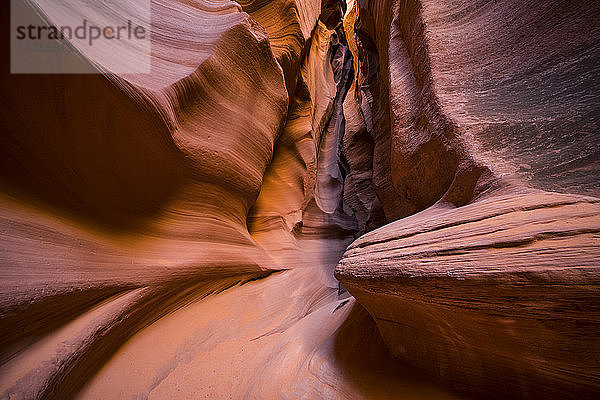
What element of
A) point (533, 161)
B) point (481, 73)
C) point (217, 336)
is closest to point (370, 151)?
point (481, 73)

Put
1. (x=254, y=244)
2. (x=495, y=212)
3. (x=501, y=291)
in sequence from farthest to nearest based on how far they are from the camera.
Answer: (x=254, y=244) → (x=495, y=212) → (x=501, y=291)

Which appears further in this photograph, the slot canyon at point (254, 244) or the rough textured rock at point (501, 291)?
the slot canyon at point (254, 244)

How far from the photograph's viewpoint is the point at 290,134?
16.9ft

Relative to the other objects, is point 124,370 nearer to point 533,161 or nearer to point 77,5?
point 77,5

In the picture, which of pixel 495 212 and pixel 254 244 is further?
pixel 254 244

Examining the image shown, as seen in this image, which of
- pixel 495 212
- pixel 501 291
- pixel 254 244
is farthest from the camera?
pixel 254 244

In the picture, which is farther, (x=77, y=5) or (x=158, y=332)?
(x=158, y=332)

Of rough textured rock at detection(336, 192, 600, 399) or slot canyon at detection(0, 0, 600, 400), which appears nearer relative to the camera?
rough textured rock at detection(336, 192, 600, 399)

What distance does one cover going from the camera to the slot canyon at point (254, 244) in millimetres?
1017

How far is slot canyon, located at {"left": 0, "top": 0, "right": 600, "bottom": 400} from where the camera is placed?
3.34 ft

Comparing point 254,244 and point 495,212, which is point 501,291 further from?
point 254,244

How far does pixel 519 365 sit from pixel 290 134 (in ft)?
15.5

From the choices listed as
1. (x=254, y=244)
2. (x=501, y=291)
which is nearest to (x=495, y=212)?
(x=501, y=291)

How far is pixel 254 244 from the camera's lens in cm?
305
